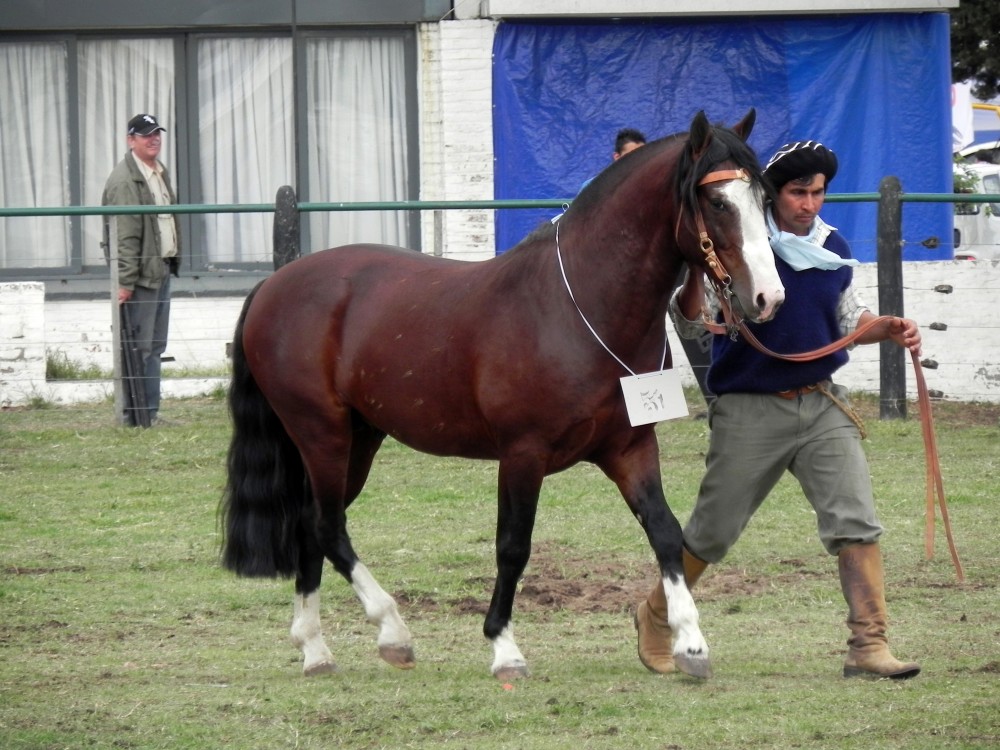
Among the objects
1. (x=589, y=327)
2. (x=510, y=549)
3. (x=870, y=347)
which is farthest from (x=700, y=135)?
(x=870, y=347)

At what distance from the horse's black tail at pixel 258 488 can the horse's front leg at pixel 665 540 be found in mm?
1525

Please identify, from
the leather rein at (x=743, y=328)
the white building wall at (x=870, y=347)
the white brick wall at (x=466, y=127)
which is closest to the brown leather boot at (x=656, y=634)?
the leather rein at (x=743, y=328)

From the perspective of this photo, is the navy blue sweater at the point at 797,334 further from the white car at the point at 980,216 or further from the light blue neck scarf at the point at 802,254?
the white car at the point at 980,216

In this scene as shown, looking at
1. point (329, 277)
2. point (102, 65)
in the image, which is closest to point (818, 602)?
point (329, 277)

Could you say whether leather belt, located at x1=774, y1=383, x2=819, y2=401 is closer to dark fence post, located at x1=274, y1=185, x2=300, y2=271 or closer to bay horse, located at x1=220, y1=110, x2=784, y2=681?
bay horse, located at x1=220, y1=110, x2=784, y2=681

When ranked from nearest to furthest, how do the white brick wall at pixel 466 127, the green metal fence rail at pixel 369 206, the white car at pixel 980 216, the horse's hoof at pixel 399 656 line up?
the horse's hoof at pixel 399 656 → the green metal fence rail at pixel 369 206 → the white brick wall at pixel 466 127 → the white car at pixel 980 216

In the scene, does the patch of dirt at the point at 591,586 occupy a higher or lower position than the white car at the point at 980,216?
lower

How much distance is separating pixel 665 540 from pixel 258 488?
1909 millimetres

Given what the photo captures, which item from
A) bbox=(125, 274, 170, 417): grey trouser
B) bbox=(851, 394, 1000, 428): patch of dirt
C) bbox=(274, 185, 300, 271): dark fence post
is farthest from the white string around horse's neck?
bbox=(125, 274, 170, 417): grey trouser

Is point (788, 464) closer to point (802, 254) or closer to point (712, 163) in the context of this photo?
point (802, 254)

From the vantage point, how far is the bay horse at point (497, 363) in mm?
5164

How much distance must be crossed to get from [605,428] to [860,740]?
1404mm

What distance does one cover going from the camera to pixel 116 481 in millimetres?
10297

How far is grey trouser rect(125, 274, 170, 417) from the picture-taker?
1192 cm
